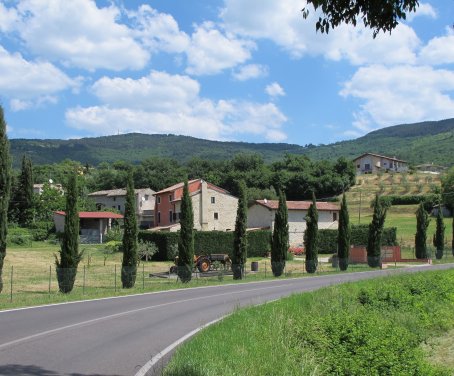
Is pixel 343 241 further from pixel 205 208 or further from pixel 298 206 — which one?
pixel 205 208

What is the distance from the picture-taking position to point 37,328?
1447 cm

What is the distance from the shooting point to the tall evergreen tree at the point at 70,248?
27.6 meters

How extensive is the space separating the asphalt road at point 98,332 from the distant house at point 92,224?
52.3 meters

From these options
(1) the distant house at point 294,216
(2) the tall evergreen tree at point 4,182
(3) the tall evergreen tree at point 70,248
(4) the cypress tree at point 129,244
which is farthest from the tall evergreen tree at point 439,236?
(2) the tall evergreen tree at point 4,182

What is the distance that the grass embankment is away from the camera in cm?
915

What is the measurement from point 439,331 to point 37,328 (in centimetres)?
1407

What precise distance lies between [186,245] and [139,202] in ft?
227

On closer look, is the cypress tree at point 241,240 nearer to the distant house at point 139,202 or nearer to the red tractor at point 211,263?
the red tractor at point 211,263

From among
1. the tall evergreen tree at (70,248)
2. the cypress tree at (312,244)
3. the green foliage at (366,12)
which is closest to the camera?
the green foliage at (366,12)

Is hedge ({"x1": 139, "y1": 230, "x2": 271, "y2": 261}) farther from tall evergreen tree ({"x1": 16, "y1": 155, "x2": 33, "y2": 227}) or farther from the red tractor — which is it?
tall evergreen tree ({"x1": 16, "y1": 155, "x2": 33, "y2": 227})

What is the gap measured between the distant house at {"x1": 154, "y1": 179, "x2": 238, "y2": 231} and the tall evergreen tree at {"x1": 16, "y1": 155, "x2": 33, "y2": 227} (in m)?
21.1

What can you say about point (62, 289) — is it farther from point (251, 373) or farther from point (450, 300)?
point (251, 373)

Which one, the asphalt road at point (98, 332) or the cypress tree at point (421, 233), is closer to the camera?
the asphalt road at point (98, 332)

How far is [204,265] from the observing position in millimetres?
43281
